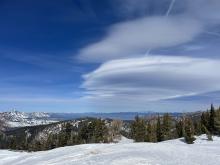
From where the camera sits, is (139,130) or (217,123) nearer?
(217,123)

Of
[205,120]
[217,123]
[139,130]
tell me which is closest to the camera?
[217,123]

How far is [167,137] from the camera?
4323 inches

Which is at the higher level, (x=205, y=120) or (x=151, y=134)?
(x=205, y=120)

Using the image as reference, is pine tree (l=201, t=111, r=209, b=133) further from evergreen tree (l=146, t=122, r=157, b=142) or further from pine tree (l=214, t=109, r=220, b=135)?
evergreen tree (l=146, t=122, r=157, b=142)

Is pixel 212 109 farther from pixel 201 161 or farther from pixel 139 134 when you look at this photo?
pixel 201 161

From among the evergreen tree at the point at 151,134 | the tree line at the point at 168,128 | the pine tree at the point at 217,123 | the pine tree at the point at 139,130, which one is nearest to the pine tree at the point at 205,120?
the tree line at the point at 168,128

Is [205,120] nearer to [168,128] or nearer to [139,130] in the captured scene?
[168,128]

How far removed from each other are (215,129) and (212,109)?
6.75 meters

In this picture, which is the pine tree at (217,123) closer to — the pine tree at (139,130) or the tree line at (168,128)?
the tree line at (168,128)

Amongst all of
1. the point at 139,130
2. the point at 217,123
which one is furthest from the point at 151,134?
the point at 217,123

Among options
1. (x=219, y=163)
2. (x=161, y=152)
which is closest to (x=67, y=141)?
(x=161, y=152)

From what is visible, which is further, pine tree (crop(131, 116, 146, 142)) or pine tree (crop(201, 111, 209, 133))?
pine tree (crop(201, 111, 209, 133))

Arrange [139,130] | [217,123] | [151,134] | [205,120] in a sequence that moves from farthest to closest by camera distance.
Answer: [205,120] → [139,130] → [151,134] → [217,123]

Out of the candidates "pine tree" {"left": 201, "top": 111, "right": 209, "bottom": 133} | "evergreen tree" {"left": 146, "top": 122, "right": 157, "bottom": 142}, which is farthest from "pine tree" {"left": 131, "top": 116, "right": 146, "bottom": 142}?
"pine tree" {"left": 201, "top": 111, "right": 209, "bottom": 133}
